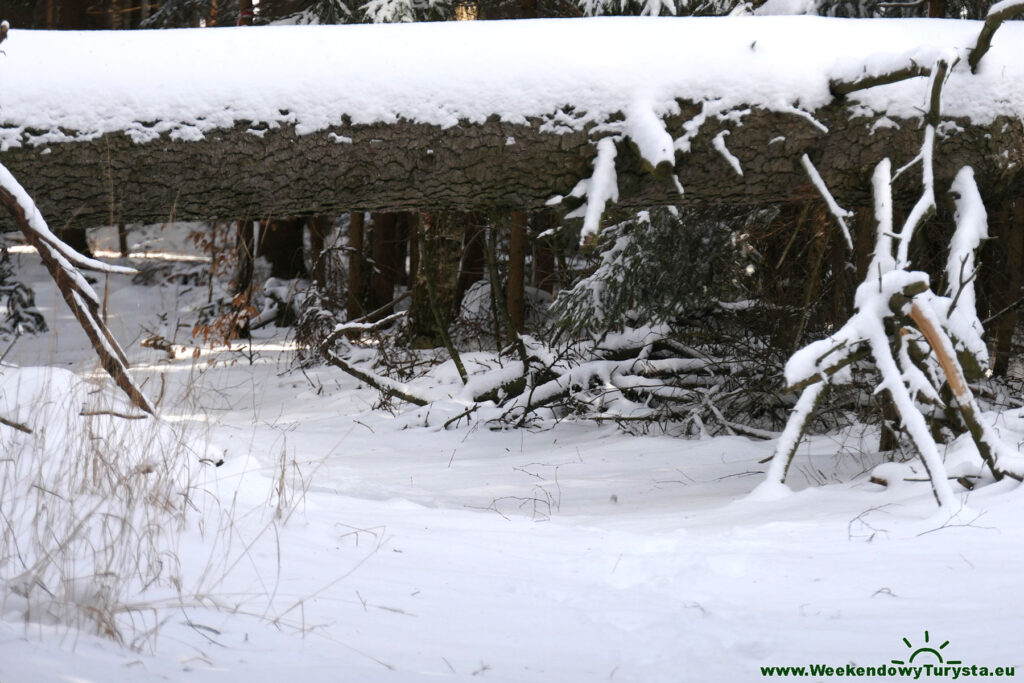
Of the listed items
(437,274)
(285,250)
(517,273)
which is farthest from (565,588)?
(285,250)

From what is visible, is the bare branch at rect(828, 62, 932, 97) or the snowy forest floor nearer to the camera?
the snowy forest floor

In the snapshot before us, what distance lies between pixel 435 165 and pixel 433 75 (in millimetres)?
390

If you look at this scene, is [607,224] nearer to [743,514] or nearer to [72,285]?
[743,514]

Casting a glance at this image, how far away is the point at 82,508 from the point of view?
2.76 metres

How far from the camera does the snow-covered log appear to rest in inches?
149

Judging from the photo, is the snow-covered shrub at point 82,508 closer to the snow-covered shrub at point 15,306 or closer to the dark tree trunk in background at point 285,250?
the snow-covered shrub at point 15,306

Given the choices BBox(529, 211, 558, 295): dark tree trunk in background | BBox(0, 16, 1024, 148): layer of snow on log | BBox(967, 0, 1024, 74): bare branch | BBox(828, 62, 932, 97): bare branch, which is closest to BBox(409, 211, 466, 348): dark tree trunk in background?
BBox(529, 211, 558, 295): dark tree trunk in background

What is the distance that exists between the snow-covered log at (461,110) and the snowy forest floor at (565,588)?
4.22 ft

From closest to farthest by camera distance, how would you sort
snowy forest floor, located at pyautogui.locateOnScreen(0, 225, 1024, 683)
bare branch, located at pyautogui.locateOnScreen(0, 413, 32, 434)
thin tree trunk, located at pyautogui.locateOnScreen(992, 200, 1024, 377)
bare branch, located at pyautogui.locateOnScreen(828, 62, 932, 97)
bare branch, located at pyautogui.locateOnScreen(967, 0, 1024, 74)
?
snowy forest floor, located at pyautogui.locateOnScreen(0, 225, 1024, 683), bare branch, located at pyautogui.locateOnScreen(0, 413, 32, 434), bare branch, located at pyautogui.locateOnScreen(967, 0, 1024, 74), bare branch, located at pyautogui.locateOnScreen(828, 62, 932, 97), thin tree trunk, located at pyautogui.locateOnScreen(992, 200, 1024, 377)

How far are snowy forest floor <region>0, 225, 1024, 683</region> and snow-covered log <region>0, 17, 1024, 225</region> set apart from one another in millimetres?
1286

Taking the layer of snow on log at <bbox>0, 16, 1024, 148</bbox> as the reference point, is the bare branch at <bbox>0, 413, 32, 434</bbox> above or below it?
below

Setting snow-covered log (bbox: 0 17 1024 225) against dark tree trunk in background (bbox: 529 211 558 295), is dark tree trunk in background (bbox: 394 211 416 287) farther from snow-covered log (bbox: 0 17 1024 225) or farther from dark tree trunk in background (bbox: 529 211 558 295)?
snow-covered log (bbox: 0 17 1024 225)

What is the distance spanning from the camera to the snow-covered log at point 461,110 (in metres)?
3.78

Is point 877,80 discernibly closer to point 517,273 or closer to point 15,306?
point 517,273
